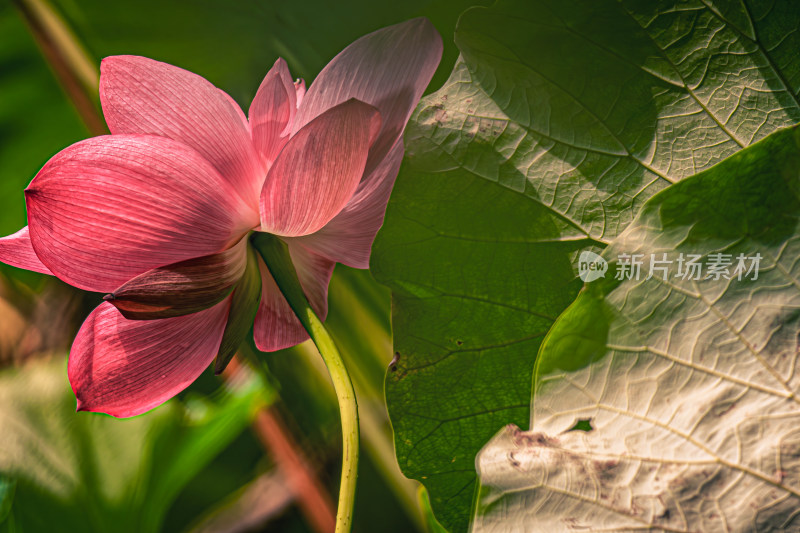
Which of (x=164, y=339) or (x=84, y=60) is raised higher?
(x=84, y=60)

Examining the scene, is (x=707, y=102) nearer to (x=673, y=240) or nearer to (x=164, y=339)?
(x=673, y=240)

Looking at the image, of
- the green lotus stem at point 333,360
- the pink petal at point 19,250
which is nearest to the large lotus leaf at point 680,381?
the green lotus stem at point 333,360

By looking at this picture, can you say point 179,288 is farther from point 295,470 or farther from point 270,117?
point 295,470

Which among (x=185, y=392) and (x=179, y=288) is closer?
(x=179, y=288)

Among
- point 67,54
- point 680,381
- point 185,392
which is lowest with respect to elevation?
point 185,392

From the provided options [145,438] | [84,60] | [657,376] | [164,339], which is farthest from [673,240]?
[84,60]

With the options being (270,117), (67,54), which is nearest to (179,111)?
(270,117)

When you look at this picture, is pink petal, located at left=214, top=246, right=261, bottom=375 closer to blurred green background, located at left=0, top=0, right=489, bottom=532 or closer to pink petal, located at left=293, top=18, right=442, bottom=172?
pink petal, located at left=293, top=18, right=442, bottom=172

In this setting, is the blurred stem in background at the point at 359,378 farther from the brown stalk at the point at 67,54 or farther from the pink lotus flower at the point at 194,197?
the pink lotus flower at the point at 194,197
